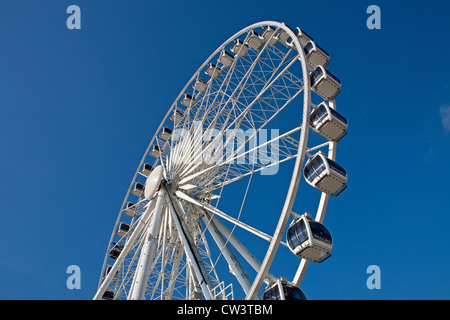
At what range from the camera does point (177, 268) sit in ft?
46.3

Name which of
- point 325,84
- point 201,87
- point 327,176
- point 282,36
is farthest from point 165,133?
point 327,176

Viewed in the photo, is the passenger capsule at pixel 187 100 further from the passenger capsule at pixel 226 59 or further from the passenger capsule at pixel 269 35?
the passenger capsule at pixel 269 35

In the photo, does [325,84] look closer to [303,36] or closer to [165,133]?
[303,36]

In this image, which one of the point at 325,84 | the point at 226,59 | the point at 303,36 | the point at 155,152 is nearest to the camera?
the point at 325,84

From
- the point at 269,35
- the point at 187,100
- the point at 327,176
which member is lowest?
the point at 327,176

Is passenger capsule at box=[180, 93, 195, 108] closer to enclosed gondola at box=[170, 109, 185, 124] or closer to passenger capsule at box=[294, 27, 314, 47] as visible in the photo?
enclosed gondola at box=[170, 109, 185, 124]

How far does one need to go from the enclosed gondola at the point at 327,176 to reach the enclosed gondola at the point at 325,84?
3160 millimetres

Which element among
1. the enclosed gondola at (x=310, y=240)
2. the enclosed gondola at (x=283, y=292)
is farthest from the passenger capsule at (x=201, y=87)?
the enclosed gondola at (x=283, y=292)

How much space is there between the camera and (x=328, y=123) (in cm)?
1075

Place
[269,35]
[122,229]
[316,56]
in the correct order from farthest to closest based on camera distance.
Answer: [122,229], [269,35], [316,56]

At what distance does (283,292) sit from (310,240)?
57.3 inches

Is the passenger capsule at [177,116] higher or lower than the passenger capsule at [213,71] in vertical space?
lower

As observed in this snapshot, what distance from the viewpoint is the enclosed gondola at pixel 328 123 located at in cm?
1080
